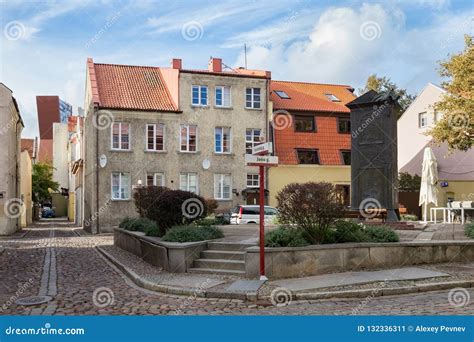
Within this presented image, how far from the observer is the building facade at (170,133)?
33.8m

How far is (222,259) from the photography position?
41.2 feet

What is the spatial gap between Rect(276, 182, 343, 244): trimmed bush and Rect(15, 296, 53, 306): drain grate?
5.23 meters

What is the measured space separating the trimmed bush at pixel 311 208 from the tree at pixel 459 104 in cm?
1552

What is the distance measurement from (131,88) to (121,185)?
6.64 metres

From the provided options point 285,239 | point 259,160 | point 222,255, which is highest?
point 259,160

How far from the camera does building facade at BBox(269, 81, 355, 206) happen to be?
37406 mm

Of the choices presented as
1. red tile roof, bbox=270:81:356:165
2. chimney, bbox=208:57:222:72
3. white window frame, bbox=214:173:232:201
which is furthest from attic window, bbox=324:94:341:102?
white window frame, bbox=214:173:232:201

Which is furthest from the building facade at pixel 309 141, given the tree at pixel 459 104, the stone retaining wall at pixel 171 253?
the stone retaining wall at pixel 171 253

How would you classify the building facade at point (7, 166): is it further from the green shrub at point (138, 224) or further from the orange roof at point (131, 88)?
the green shrub at point (138, 224)

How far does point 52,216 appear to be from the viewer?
235 ft

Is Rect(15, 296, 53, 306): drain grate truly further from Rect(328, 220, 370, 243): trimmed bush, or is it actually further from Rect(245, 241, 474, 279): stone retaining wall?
Rect(328, 220, 370, 243): trimmed bush

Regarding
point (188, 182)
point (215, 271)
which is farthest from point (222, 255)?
point (188, 182)

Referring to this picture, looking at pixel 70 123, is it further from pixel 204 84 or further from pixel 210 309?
pixel 210 309

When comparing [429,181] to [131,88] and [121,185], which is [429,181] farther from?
[131,88]
